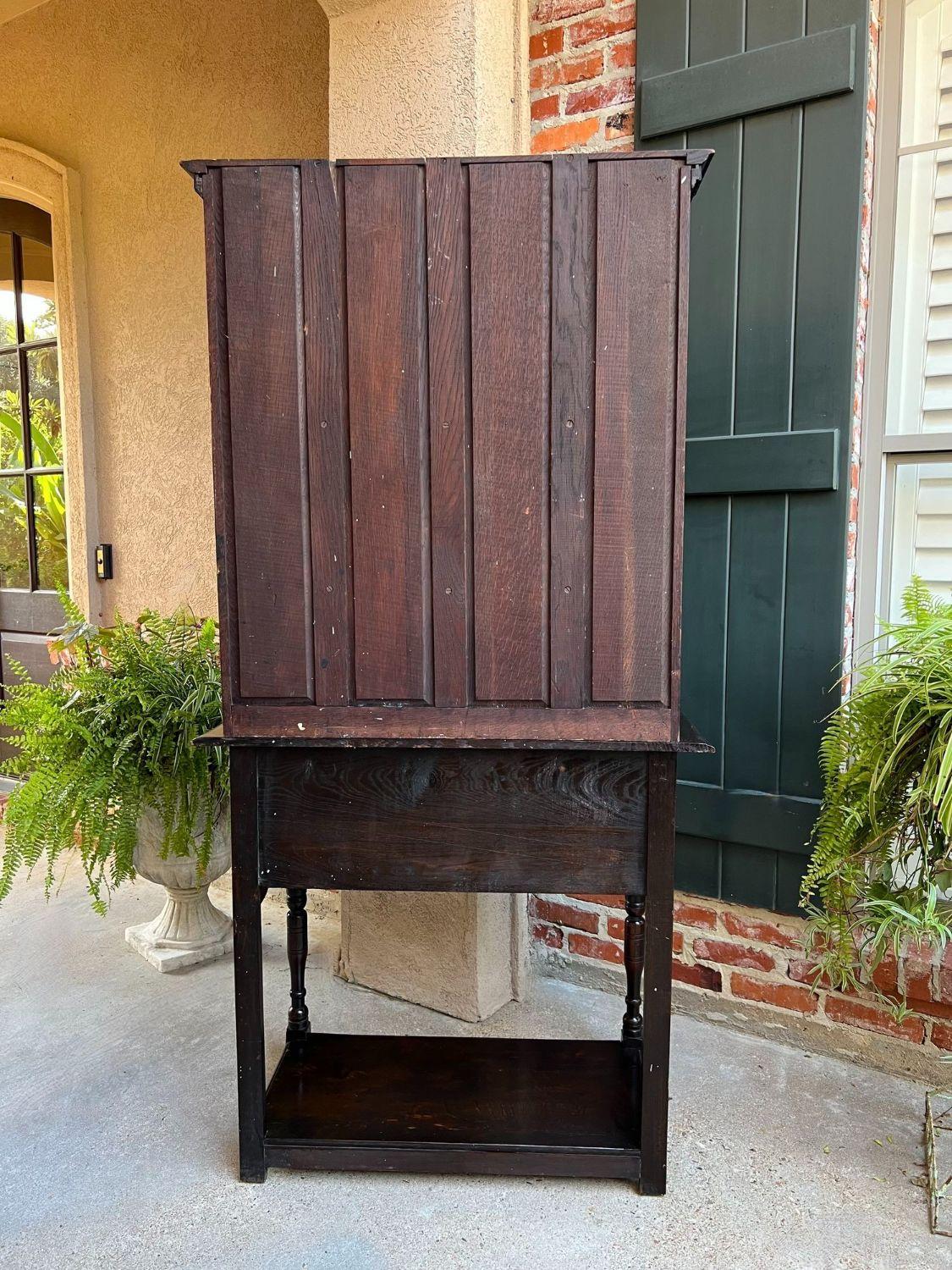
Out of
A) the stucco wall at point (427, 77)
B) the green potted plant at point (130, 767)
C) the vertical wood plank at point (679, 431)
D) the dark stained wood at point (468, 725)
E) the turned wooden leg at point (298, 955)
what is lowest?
the turned wooden leg at point (298, 955)

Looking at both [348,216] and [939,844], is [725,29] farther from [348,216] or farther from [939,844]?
[939,844]

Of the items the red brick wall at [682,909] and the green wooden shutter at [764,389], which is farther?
the red brick wall at [682,909]

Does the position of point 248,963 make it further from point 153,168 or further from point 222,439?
point 153,168

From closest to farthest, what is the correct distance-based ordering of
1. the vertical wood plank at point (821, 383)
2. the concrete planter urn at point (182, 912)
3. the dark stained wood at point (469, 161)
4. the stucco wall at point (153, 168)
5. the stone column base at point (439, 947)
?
the dark stained wood at point (469, 161) → the vertical wood plank at point (821, 383) → the stone column base at point (439, 947) → the concrete planter urn at point (182, 912) → the stucco wall at point (153, 168)

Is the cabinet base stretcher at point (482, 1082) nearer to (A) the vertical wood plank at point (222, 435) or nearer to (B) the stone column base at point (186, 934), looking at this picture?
(A) the vertical wood plank at point (222, 435)

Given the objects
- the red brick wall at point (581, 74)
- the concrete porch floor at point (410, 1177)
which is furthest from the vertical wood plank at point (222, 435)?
the red brick wall at point (581, 74)

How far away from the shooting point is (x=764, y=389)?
7.04ft

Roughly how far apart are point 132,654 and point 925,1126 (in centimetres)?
222

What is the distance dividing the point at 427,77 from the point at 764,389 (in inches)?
43.9

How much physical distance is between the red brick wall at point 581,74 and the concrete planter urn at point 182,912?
6.86 ft

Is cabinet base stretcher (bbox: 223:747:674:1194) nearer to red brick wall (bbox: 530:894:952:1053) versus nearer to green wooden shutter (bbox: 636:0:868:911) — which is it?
red brick wall (bbox: 530:894:952:1053)

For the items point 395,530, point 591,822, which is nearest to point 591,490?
point 395,530

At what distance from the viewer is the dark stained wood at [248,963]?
174 centimetres

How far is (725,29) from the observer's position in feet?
6.93
